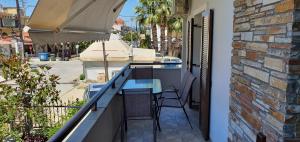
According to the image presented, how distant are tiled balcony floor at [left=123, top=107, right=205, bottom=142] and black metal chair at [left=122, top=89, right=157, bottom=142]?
0.38 m

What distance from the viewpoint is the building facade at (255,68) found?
139cm

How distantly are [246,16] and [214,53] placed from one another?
126cm

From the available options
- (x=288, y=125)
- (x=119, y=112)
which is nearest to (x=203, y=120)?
(x=119, y=112)

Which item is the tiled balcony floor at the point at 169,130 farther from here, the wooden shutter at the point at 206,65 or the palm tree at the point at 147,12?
the palm tree at the point at 147,12

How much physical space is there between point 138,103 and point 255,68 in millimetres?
2047

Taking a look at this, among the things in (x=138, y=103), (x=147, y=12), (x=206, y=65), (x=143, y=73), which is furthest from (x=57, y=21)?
(x=147, y=12)

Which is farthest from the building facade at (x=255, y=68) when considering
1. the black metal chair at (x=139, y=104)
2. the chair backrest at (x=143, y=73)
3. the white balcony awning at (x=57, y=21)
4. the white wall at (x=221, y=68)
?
the chair backrest at (x=143, y=73)

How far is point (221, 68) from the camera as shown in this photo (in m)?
2.95

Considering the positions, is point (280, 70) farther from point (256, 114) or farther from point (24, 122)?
point (24, 122)

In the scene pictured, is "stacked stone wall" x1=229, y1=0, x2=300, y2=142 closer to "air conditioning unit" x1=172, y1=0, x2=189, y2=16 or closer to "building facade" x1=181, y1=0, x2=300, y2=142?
"building facade" x1=181, y1=0, x2=300, y2=142

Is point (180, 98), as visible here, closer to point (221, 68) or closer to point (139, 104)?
point (139, 104)

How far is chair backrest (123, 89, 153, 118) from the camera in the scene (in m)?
3.52

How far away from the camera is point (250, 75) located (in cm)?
194

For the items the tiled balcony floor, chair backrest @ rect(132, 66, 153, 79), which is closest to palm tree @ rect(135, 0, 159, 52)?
chair backrest @ rect(132, 66, 153, 79)
